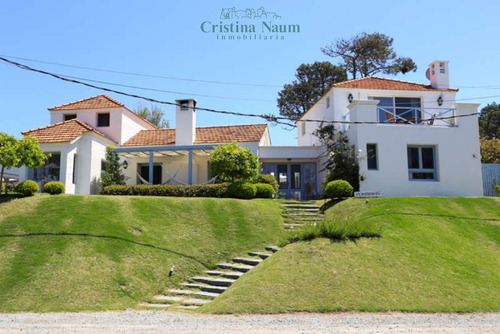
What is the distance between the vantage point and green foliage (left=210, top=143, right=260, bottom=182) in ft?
70.5

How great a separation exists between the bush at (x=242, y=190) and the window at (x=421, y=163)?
319 inches

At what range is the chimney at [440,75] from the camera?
2702 cm

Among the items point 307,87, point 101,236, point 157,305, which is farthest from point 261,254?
point 307,87

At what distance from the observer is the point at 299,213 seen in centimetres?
1956

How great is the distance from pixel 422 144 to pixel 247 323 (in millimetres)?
16422

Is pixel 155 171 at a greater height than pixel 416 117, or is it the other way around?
pixel 416 117

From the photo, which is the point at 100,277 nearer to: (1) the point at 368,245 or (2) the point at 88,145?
(1) the point at 368,245

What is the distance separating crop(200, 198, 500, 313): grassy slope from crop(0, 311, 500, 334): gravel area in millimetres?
518

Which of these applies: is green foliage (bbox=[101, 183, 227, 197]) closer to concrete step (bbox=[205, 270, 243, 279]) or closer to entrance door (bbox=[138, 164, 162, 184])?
entrance door (bbox=[138, 164, 162, 184])

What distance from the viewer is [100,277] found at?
492 inches

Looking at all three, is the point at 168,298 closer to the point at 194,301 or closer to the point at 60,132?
the point at 194,301

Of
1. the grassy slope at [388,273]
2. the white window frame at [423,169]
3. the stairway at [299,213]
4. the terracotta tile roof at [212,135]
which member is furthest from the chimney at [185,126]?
the grassy slope at [388,273]

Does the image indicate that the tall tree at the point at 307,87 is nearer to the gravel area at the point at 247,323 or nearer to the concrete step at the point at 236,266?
the concrete step at the point at 236,266

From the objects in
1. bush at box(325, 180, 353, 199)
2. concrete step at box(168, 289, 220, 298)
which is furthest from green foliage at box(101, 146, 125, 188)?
concrete step at box(168, 289, 220, 298)
